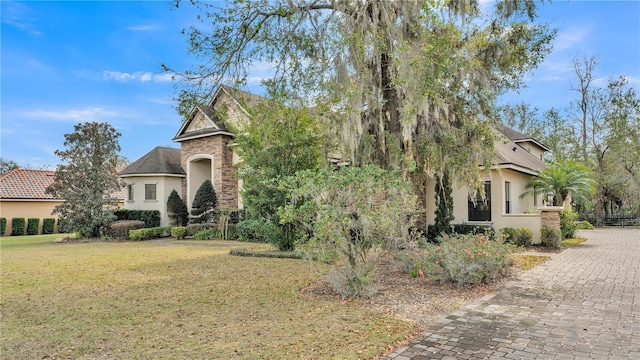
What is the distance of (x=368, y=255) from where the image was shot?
704 centimetres

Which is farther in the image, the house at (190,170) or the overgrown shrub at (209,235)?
the house at (190,170)

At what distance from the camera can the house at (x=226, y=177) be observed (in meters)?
15.5

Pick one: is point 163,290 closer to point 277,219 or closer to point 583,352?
point 277,219

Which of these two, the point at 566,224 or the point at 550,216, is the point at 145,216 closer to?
the point at 550,216

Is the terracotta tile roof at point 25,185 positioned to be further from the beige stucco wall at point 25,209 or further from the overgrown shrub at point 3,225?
the overgrown shrub at point 3,225

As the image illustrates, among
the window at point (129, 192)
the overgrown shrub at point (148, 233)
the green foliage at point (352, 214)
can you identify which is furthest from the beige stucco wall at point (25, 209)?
the green foliage at point (352, 214)

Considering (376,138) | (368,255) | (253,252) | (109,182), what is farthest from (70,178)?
(368,255)

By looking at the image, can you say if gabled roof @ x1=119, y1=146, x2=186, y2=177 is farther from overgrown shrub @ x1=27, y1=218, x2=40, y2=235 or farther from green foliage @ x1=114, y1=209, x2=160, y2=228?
overgrown shrub @ x1=27, y1=218, x2=40, y2=235

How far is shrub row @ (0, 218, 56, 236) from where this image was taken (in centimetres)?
2389

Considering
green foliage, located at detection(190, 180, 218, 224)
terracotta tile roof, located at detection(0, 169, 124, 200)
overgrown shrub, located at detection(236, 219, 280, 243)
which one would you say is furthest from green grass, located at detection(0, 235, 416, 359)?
terracotta tile roof, located at detection(0, 169, 124, 200)

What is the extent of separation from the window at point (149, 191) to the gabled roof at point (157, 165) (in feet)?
2.68

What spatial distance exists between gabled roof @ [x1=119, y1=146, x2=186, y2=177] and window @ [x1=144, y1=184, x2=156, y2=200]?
2.68 ft

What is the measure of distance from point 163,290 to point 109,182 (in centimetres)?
1479

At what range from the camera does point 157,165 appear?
74.1 feet
